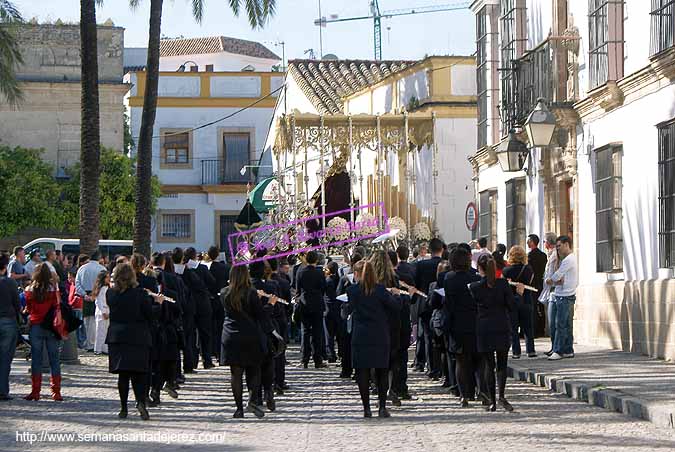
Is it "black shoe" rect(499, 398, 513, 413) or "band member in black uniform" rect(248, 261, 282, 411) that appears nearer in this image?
"black shoe" rect(499, 398, 513, 413)

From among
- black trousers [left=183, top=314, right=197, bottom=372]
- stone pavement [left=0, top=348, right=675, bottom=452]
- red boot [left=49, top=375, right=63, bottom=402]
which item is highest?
black trousers [left=183, top=314, right=197, bottom=372]

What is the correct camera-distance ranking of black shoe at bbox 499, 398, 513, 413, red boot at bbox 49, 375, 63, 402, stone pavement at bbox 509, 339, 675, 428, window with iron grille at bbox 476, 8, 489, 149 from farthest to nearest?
window with iron grille at bbox 476, 8, 489, 149
red boot at bbox 49, 375, 63, 402
black shoe at bbox 499, 398, 513, 413
stone pavement at bbox 509, 339, 675, 428

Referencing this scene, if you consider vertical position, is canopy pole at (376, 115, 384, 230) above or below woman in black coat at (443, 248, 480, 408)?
above

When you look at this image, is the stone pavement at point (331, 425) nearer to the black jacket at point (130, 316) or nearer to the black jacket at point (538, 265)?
the black jacket at point (130, 316)

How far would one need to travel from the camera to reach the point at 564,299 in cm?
2206

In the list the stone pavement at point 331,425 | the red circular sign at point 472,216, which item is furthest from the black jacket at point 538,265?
the red circular sign at point 472,216

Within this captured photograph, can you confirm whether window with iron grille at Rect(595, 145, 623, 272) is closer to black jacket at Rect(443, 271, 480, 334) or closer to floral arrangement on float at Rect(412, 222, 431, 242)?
black jacket at Rect(443, 271, 480, 334)

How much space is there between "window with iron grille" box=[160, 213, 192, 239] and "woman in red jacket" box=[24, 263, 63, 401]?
42.8m

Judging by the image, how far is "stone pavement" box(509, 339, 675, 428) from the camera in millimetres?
14969

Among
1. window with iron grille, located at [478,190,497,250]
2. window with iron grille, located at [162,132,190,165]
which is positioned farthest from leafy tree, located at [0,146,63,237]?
window with iron grille, located at [478,190,497,250]

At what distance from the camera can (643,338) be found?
70.9 ft

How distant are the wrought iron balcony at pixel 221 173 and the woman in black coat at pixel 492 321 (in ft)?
150

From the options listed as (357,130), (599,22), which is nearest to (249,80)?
(357,130)

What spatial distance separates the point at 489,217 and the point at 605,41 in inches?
376
